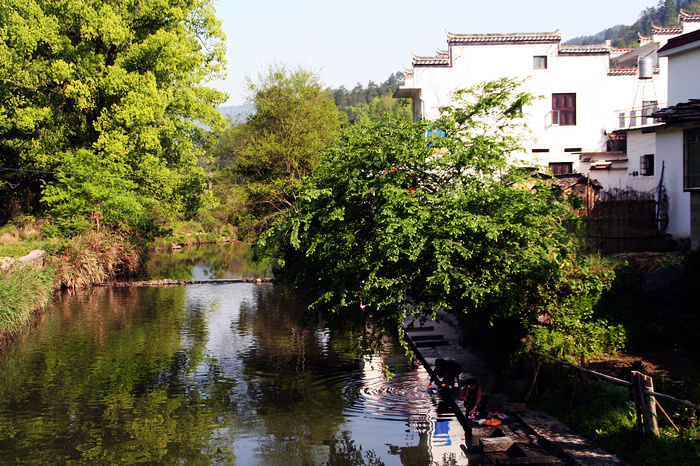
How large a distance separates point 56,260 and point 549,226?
29850mm

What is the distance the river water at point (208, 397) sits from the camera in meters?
13.4

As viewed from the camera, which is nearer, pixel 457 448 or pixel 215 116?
pixel 457 448

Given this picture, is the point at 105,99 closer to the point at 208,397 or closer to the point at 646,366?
the point at 208,397

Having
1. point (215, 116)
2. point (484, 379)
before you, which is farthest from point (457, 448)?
point (215, 116)

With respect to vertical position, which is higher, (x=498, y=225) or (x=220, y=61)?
(x=220, y=61)

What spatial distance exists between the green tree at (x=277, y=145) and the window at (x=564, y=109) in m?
17.4

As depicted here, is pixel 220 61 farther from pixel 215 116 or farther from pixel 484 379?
pixel 484 379

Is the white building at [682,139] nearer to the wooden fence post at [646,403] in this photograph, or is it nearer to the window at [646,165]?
the window at [646,165]

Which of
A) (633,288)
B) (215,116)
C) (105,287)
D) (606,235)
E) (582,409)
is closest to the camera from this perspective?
(582,409)

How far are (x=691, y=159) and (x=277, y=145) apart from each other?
3214 centimetres

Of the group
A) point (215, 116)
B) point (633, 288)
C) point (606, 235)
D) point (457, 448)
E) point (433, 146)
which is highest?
point (215, 116)

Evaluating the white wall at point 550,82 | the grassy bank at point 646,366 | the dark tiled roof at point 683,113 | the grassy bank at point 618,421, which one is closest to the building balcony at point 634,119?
the white wall at point 550,82

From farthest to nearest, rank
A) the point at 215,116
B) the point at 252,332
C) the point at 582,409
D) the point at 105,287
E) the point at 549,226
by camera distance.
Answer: the point at 215,116 < the point at 105,287 < the point at 252,332 < the point at 549,226 < the point at 582,409

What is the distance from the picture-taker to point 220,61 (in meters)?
43.8
